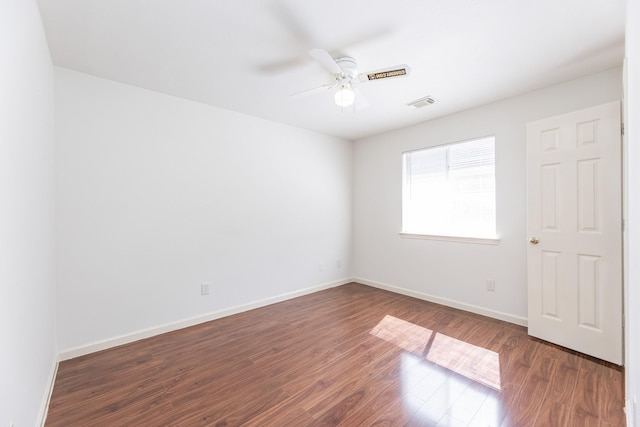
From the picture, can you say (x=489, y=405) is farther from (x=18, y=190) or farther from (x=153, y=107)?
(x=153, y=107)

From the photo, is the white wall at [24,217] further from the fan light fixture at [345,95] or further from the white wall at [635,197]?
the white wall at [635,197]

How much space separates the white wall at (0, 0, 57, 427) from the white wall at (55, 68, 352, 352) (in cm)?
37

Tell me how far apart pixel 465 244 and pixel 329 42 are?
2.75m

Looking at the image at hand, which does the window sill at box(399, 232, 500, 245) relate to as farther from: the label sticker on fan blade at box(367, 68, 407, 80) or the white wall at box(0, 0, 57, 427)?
the white wall at box(0, 0, 57, 427)

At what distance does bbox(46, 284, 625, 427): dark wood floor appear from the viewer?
1631 millimetres

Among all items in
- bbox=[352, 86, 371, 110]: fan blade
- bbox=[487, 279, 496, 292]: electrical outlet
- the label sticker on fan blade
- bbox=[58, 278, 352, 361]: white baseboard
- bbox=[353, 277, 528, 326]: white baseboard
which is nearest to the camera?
the label sticker on fan blade

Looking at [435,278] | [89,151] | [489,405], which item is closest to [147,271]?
[89,151]

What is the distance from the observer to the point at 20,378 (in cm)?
125

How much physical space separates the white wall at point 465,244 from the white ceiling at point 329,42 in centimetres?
24

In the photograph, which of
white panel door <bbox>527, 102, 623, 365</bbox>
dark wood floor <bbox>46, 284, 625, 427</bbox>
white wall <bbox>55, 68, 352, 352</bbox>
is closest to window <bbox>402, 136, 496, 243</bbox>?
white panel door <bbox>527, 102, 623, 365</bbox>

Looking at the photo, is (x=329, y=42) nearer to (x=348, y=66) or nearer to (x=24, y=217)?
(x=348, y=66)

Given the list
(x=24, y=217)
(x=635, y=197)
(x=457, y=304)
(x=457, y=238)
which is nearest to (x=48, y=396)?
(x=24, y=217)

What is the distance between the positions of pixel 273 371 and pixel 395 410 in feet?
3.05

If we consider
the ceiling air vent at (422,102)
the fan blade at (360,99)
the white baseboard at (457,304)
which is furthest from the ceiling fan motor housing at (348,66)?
the white baseboard at (457,304)
